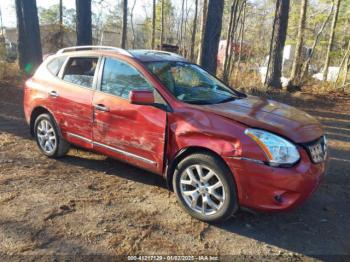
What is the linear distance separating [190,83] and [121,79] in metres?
0.91

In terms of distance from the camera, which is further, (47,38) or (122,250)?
(47,38)

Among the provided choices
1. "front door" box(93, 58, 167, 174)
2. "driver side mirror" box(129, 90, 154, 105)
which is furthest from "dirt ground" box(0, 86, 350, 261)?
"driver side mirror" box(129, 90, 154, 105)

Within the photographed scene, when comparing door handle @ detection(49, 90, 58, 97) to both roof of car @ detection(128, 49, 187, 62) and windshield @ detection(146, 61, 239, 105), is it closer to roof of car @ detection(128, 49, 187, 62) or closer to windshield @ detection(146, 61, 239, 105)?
roof of car @ detection(128, 49, 187, 62)

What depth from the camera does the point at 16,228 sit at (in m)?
3.58

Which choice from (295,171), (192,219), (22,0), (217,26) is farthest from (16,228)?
(22,0)

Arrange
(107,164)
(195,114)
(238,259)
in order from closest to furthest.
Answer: (238,259) → (195,114) → (107,164)

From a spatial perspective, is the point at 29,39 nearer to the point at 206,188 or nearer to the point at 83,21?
the point at 83,21

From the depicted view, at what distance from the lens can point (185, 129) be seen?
3.83 m

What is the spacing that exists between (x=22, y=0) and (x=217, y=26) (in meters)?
7.49

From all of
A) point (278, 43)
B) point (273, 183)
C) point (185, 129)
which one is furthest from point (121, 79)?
point (278, 43)

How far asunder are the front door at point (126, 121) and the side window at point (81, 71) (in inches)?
11.1

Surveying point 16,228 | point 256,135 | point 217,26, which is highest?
point 217,26

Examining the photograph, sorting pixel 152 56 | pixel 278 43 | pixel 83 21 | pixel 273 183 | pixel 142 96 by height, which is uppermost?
pixel 83 21

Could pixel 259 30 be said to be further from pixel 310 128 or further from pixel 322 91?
pixel 310 128
